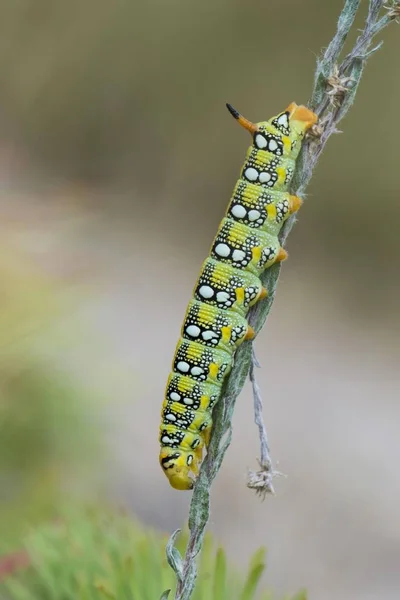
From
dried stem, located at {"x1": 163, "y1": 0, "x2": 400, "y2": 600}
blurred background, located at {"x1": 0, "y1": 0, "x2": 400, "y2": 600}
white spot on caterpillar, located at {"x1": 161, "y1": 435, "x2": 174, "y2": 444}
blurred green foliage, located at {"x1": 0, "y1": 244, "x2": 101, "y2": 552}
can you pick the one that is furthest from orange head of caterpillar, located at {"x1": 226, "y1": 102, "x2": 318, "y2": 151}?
blurred background, located at {"x1": 0, "y1": 0, "x2": 400, "y2": 600}

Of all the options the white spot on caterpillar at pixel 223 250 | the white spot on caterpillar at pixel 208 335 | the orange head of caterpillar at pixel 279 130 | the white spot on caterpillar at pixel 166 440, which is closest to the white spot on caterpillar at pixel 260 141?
the orange head of caterpillar at pixel 279 130

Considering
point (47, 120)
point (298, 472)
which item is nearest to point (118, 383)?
point (298, 472)

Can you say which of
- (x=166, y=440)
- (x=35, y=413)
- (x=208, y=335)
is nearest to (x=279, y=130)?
(x=208, y=335)

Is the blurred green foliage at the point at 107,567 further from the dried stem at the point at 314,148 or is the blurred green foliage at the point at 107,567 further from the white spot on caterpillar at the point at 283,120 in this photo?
the white spot on caterpillar at the point at 283,120

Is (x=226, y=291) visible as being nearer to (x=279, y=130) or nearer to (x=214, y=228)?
(x=279, y=130)

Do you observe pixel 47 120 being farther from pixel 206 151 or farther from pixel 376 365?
pixel 376 365

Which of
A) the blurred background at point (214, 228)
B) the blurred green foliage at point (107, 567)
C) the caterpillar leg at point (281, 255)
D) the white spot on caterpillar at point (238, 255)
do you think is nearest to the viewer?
the caterpillar leg at point (281, 255)
